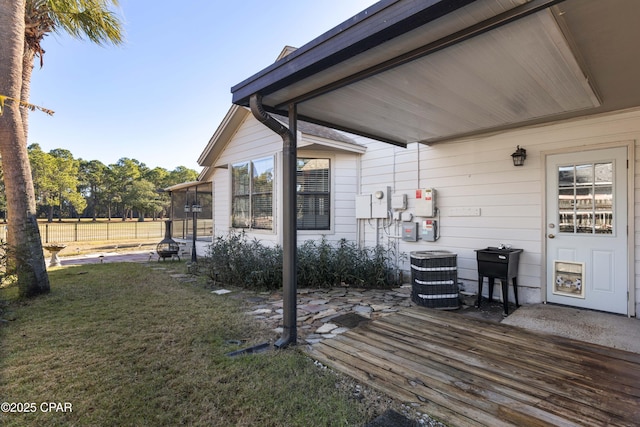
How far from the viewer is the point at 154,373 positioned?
2504 millimetres

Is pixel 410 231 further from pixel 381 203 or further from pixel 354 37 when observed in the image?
pixel 354 37

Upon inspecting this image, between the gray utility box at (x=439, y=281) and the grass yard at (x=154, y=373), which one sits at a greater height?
the gray utility box at (x=439, y=281)

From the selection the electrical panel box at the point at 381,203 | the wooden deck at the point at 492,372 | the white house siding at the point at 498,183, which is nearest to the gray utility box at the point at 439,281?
the wooden deck at the point at 492,372

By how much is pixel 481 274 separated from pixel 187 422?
3845 millimetres

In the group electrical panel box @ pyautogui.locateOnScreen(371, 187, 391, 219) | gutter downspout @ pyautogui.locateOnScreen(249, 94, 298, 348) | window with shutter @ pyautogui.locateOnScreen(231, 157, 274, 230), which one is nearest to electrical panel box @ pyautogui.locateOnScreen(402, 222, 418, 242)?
electrical panel box @ pyautogui.locateOnScreen(371, 187, 391, 219)

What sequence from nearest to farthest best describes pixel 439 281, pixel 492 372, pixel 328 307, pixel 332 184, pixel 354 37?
pixel 354 37, pixel 492 372, pixel 439 281, pixel 328 307, pixel 332 184

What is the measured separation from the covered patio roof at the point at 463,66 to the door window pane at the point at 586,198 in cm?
72

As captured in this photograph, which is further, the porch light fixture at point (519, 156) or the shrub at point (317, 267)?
the shrub at point (317, 267)

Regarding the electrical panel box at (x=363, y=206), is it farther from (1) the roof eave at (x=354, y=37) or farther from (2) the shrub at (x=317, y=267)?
(1) the roof eave at (x=354, y=37)

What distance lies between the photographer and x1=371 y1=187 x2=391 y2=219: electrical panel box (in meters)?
5.81

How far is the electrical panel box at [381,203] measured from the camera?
19.1 feet

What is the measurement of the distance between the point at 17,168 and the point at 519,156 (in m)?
7.45

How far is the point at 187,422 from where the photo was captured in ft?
6.24

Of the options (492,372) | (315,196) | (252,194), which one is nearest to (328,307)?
(492,372)
